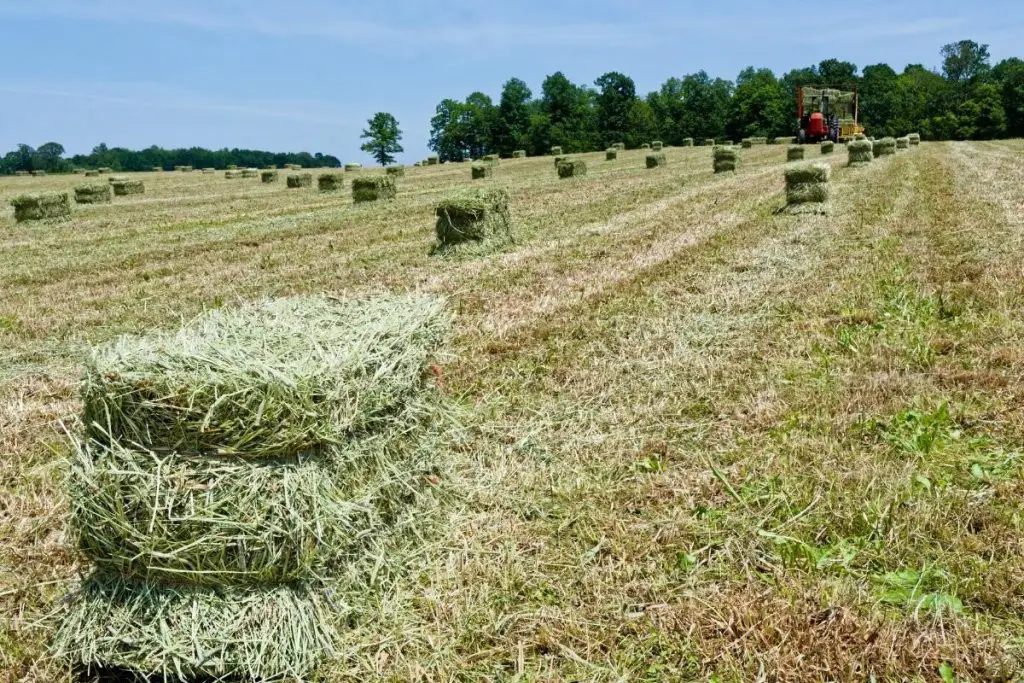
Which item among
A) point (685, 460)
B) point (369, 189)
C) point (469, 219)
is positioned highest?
point (369, 189)

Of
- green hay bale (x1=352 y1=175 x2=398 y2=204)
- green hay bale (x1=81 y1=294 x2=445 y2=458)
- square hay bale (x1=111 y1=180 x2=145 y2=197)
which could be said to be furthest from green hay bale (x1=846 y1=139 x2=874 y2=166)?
green hay bale (x1=81 y1=294 x2=445 y2=458)

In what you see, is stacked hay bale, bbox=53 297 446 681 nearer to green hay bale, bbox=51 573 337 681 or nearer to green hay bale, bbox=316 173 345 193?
green hay bale, bbox=51 573 337 681

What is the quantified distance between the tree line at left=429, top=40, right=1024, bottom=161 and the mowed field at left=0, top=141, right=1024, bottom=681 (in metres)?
74.1

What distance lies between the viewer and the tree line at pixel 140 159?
83625 millimetres

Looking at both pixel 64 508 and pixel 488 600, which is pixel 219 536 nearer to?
pixel 488 600

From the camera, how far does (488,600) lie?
323cm

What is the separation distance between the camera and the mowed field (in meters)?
2.93

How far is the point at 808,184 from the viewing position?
571 inches

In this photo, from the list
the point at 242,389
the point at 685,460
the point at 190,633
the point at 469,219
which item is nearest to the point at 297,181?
the point at 469,219

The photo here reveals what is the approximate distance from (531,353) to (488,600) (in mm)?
3433

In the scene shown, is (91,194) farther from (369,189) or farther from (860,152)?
(860,152)

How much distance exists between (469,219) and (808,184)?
6900 mm

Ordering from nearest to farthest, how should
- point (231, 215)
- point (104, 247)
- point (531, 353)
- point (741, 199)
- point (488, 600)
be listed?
point (488, 600) → point (531, 353) → point (104, 247) → point (741, 199) → point (231, 215)

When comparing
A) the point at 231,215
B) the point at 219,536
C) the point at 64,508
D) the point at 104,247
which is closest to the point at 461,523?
the point at 219,536
